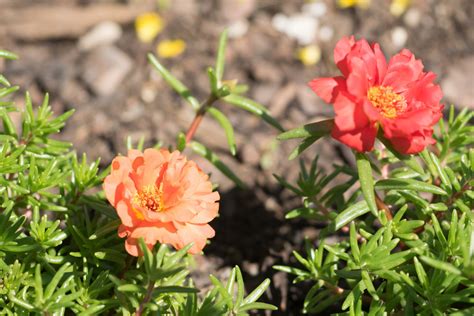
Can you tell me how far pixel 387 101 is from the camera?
2.00 meters

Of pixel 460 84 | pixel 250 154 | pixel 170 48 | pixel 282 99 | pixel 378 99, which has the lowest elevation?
pixel 250 154

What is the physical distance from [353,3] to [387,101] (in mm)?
2521

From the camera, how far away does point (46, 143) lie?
96.1 inches

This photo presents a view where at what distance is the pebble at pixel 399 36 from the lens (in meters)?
4.16

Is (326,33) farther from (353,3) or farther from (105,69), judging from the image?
(105,69)

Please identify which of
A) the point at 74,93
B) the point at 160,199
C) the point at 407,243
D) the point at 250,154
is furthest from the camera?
the point at 74,93

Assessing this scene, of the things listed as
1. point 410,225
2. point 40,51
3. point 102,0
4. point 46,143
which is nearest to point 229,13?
point 102,0

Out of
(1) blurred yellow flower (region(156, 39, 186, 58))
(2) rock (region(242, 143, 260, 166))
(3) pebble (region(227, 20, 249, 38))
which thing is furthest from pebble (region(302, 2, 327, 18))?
(2) rock (region(242, 143, 260, 166))

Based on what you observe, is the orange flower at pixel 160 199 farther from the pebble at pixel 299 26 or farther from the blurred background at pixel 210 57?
the pebble at pixel 299 26

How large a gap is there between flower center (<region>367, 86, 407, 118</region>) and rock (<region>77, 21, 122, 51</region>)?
255 centimetres

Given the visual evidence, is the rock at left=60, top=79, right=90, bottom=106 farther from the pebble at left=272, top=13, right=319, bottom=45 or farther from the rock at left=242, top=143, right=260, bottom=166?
the pebble at left=272, top=13, right=319, bottom=45

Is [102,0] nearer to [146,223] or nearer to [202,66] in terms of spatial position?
[202,66]

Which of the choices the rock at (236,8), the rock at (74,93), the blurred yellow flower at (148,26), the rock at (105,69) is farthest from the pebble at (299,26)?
the rock at (74,93)

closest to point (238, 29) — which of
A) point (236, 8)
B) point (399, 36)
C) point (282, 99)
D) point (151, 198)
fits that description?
point (236, 8)
